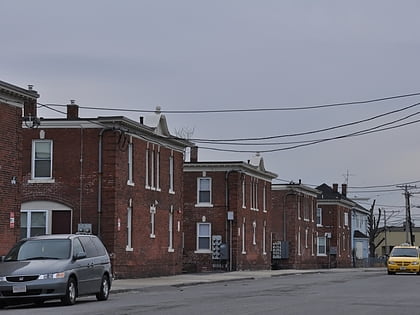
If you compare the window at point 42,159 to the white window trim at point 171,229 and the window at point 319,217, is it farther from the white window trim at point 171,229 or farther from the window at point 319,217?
the window at point 319,217

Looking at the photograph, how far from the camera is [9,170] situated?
105 feet

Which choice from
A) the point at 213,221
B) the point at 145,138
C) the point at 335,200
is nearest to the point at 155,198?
the point at 145,138

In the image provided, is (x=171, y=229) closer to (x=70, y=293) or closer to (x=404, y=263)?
(x=404, y=263)

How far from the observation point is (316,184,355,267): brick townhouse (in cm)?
9081

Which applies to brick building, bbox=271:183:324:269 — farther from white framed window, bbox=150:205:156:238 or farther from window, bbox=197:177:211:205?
white framed window, bbox=150:205:156:238

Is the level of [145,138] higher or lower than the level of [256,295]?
higher

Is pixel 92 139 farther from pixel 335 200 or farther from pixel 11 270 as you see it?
pixel 335 200

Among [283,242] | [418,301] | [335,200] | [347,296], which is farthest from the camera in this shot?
[335,200]

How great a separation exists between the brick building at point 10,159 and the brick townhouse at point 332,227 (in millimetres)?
59252

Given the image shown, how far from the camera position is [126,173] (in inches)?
1666

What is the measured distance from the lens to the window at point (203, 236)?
2333 inches

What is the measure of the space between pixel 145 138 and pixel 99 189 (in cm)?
454

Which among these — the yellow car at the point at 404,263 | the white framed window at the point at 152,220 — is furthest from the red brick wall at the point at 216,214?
the white framed window at the point at 152,220

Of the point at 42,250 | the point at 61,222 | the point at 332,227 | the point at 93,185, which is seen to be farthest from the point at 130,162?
the point at 332,227
